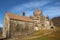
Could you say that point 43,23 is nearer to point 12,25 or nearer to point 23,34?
point 23,34

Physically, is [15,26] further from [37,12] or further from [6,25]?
[37,12]

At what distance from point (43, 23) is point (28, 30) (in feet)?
63.6

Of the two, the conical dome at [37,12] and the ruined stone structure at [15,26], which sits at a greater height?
the conical dome at [37,12]

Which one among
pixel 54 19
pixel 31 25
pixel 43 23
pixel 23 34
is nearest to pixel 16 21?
pixel 23 34

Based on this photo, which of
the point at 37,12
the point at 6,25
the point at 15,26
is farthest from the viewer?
the point at 37,12

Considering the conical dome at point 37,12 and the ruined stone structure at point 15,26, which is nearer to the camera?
the ruined stone structure at point 15,26

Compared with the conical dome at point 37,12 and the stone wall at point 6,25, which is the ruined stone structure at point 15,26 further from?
the conical dome at point 37,12

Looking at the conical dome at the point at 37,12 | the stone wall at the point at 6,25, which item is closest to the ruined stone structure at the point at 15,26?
the stone wall at the point at 6,25

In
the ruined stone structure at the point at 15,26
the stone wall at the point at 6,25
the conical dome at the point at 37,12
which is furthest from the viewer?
the conical dome at the point at 37,12

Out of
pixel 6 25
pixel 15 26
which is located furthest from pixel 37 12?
pixel 6 25

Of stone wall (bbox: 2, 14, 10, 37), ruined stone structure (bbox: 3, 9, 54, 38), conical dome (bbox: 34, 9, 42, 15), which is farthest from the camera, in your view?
conical dome (bbox: 34, 9, 42, 15)

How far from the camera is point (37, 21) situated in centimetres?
6862

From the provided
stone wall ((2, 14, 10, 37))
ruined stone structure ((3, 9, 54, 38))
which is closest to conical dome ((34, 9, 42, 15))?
ruined stone structure ((3, 9, 54, 38))

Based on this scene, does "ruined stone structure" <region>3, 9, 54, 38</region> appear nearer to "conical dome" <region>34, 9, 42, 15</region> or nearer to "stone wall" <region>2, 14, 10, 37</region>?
"stone wall" <region>2, 14, 10, 37</region>
